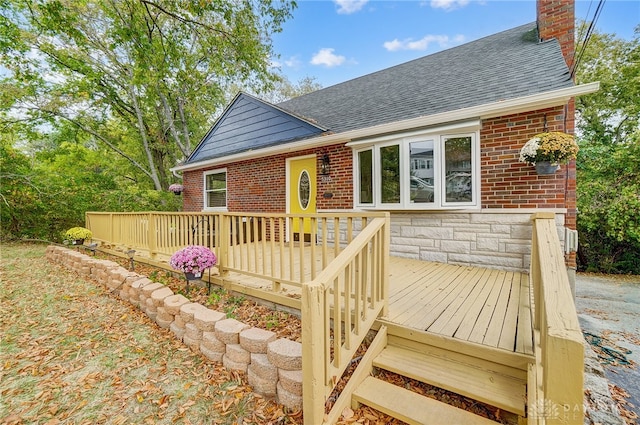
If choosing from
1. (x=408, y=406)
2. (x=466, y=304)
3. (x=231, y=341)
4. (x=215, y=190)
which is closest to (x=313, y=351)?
(x=408, y=406)

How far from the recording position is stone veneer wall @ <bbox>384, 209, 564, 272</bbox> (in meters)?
4.14

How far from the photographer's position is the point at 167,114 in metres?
11.7

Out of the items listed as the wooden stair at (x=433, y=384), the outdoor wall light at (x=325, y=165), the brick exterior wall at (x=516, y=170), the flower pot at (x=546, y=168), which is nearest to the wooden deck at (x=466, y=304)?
the wooden stair at (x=433, y=384)

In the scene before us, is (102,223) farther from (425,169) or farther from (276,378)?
(425,169)

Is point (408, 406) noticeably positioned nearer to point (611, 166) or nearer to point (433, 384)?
point (433, 384)

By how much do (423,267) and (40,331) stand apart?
5.23 m

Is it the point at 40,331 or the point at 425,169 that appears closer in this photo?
the point at 40,331

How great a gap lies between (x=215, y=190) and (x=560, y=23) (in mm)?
9207

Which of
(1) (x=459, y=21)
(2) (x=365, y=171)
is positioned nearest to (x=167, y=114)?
(2) (x=365, y=171)

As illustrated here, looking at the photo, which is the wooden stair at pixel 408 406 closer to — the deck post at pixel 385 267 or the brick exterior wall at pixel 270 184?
the deck post at pixel 385 267

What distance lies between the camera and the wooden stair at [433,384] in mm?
1722

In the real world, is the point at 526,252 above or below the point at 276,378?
above

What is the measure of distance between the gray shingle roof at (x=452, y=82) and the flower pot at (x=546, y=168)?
112 centimetres

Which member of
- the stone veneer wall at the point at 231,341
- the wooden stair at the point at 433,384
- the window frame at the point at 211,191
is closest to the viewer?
the wooden stair at the point at 433,384
